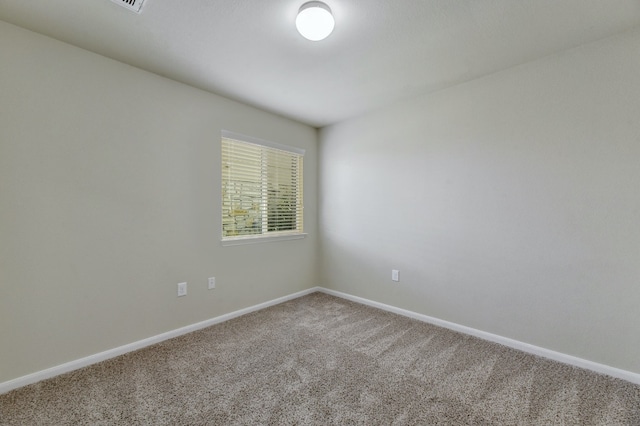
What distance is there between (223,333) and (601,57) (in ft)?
12.5

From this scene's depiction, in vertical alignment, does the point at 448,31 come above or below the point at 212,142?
above

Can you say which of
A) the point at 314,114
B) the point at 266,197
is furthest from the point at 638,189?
the point at 266,197

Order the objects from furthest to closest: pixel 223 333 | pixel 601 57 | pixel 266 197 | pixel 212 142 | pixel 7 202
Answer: pixel 266 197 → pixel 212 142 → pixel 223 333 → pixel 601 57 → pixel 7 202

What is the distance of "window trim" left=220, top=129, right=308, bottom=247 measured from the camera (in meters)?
3.04

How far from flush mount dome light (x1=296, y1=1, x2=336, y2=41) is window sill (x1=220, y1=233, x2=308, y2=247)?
213cm

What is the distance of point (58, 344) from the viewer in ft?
6.68

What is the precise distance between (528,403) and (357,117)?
315 cm

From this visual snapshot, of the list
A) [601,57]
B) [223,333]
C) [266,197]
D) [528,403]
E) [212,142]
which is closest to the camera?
[528,403]

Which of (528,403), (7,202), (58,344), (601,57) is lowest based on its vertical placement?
(528,403)

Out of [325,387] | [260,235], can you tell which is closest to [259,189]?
[260,235]

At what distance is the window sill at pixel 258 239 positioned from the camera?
3.06 metres

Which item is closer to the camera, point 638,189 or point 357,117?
point 638,189

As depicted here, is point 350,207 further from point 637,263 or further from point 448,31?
point 637,263

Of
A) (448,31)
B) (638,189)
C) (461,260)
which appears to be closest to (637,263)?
(638,189)
